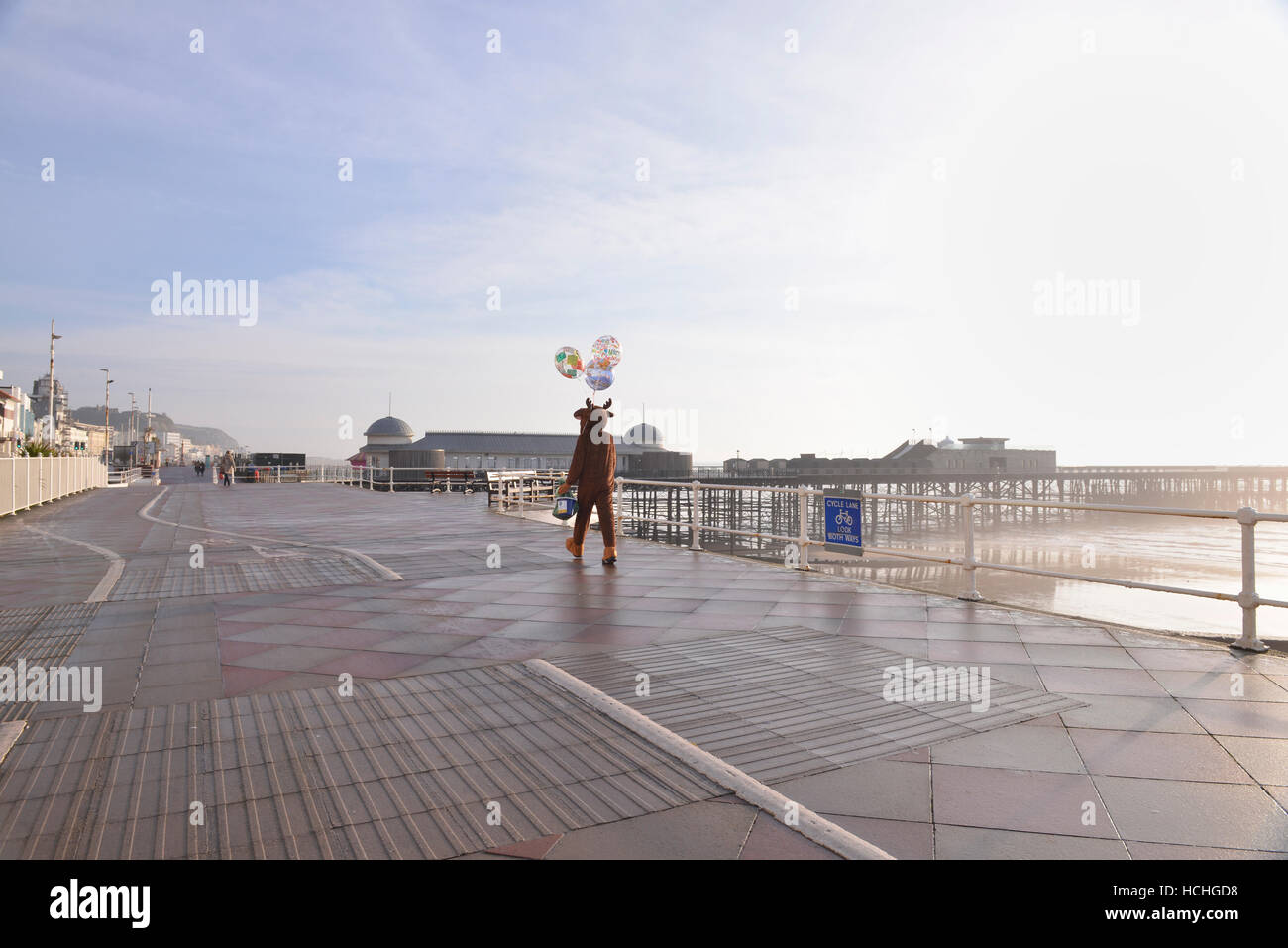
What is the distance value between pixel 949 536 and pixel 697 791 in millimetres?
60707

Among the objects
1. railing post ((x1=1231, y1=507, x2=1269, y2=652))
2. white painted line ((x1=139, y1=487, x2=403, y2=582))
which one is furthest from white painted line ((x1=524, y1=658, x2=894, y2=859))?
white painted line ((x1=139, y1=487, x2=403, y2=582))

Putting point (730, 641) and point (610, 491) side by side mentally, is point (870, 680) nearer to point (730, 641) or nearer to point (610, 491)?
point (730, 641)

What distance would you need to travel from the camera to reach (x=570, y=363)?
407 inches

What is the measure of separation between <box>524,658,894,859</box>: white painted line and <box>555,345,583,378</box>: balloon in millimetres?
6677

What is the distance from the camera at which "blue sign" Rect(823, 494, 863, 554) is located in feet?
25.7

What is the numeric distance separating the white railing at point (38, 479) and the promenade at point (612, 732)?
44.7 ft

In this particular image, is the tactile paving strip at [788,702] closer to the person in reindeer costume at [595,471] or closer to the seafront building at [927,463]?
the person in reindeer costume at [595,471]

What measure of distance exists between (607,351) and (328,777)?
7594 millimetres

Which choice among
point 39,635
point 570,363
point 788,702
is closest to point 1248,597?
point 788,702

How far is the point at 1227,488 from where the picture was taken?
104000 millimetres

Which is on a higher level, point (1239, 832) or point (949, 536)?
point (1239, 832)

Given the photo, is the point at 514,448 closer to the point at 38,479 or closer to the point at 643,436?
the point at 643,436

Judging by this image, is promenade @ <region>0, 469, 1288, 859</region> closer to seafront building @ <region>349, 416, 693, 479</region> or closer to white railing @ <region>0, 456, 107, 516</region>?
white railing @ <region>0, 456, 107, 516</region>
